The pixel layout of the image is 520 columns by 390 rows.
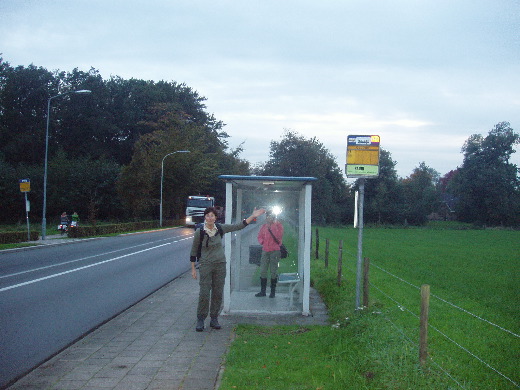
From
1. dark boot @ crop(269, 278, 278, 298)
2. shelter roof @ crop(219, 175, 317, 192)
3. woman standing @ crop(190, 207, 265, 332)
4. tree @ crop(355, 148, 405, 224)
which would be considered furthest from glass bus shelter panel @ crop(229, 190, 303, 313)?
tree @ crop(355, 148, 405, 224)

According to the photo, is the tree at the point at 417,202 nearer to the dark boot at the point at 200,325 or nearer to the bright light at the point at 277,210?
the bright light at the point at 277,210

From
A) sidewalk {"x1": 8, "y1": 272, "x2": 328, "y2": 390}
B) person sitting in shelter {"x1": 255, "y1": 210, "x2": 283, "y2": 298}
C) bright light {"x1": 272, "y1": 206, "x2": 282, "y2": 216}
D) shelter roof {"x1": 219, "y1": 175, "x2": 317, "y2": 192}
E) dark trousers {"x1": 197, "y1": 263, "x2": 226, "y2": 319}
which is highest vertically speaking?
shelter roof {"x1": 219, "y1": 175, "x2": 317, "y2": 192}

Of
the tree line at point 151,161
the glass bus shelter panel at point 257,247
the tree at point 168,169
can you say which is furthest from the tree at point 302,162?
the glass bus shelter panel at point 257,247

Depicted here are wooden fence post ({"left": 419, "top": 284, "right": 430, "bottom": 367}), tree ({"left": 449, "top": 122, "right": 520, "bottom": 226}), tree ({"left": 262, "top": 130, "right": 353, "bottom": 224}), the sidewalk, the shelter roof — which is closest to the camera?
wooden fence post ({"left": 419, "top": 284, "right": 430, "bottom": 367})

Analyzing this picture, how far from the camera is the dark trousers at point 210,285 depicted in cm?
823

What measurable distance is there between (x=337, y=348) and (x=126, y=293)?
7.13 m

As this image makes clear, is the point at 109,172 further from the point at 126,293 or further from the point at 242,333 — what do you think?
the point at 242,333

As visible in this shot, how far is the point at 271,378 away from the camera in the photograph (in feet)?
18.9

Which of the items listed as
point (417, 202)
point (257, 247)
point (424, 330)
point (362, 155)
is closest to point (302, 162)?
point (417, 202)

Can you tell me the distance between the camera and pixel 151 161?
5441 centimetres

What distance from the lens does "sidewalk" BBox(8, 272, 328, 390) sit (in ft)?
18.6

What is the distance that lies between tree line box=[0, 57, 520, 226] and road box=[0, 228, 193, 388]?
26707 millimetres

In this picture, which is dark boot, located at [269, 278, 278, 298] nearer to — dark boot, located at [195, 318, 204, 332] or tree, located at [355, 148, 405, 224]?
dark boot, located at [195, 318, 204, 332]

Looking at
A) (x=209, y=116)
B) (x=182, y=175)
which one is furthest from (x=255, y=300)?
(x=209, y=116)
